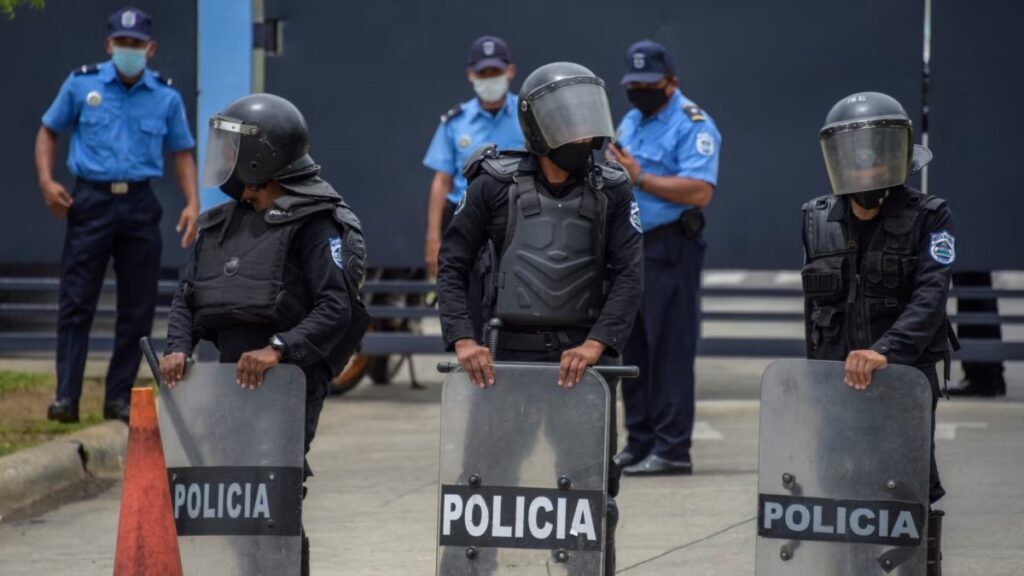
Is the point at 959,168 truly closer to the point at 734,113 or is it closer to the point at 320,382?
the point at 734,113

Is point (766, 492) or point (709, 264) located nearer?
point (766, 492)

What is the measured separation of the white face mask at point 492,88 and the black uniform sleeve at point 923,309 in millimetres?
4569

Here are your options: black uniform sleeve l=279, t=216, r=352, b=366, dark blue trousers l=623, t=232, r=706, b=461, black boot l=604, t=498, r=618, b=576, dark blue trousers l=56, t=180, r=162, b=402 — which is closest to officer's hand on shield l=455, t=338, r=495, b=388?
black uniform sleeve l=279, t=216, r=352, b=366

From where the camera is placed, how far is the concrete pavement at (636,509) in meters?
6.57

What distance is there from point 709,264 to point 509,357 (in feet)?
18.7

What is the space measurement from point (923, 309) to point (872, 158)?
0.47 metres

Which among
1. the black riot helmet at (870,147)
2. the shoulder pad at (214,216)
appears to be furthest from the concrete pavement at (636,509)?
the black riot helmet at (870,147)

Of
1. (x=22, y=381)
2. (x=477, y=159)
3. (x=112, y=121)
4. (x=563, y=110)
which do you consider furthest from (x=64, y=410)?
(x=563, y=110)

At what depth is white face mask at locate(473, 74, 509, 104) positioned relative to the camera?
31.4ft

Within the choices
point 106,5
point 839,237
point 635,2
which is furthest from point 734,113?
point 839,237

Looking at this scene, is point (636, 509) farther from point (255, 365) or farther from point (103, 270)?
point (103, 270)

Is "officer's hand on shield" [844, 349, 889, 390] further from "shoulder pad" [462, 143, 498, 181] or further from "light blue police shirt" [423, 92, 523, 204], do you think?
"light blue police shirt" [423, 92, 523, 204]

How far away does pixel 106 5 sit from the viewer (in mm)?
11195

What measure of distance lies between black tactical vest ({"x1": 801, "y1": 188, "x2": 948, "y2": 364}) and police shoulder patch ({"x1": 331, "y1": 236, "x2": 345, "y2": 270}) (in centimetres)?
142
